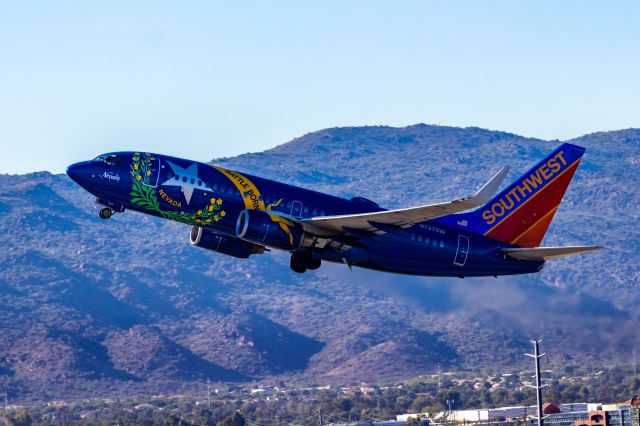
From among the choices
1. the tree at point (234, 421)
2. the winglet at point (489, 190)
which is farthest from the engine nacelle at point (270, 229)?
the tree at point (234, 421)

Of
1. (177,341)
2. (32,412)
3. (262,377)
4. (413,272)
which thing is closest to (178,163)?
(413,272)

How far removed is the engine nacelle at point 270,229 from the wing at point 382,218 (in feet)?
2.32

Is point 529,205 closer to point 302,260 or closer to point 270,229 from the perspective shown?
point 302,260

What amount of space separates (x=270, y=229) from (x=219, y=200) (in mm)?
3236

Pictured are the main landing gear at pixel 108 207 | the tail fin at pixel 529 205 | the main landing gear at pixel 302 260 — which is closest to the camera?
the main landing gear at pixel 108 207

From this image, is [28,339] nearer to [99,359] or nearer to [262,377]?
[99,359]

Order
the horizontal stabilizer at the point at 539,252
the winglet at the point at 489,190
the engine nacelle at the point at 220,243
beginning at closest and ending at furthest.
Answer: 1. the winglet at the point at 489,190
2. the horizontal stabilizer at the point at 539,252
3. the engine nacelle at the point at 220,243

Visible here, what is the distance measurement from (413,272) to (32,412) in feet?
207

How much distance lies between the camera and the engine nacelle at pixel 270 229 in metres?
72.5

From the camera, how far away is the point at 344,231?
245 ft

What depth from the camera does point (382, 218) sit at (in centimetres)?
7319

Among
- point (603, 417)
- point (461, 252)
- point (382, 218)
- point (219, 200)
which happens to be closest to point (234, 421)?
point (603, 417)

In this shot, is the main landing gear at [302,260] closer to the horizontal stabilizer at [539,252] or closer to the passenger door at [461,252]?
the passenger door at [461,252]

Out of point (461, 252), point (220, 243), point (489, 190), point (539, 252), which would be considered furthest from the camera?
point (461, 252)
